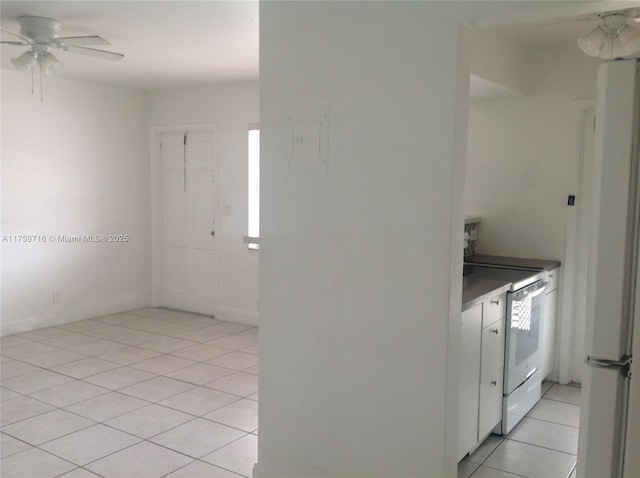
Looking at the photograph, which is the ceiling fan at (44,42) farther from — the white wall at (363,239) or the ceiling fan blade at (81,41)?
the white wall at (363,239)

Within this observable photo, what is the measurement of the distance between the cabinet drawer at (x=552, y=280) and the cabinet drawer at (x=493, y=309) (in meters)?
0.77

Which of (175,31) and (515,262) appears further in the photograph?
(515,262)

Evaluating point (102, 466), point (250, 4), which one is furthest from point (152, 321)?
point (250, 4)

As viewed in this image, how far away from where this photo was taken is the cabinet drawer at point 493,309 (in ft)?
9.78

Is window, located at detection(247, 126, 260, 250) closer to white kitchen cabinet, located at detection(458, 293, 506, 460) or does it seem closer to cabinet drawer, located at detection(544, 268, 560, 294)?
cabinet drawer, located at detection(544, 268, 560, 294)

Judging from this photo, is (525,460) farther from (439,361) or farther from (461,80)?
(461,80)

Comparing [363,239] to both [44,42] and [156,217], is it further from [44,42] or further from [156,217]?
A: [156,217]

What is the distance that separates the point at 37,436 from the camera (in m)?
3.29

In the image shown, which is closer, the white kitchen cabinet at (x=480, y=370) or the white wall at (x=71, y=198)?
the white kitchen cabinet at (x=480, y=370)

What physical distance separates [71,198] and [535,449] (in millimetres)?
4984

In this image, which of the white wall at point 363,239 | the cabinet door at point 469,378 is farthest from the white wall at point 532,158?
the white wall at point 363,239

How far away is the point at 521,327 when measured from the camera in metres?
3.42

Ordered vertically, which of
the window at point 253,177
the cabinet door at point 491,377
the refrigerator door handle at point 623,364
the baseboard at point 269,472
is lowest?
the baseboard at point 269,472

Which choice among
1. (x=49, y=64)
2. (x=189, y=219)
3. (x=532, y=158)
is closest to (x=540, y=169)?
(x=532, y=158)
